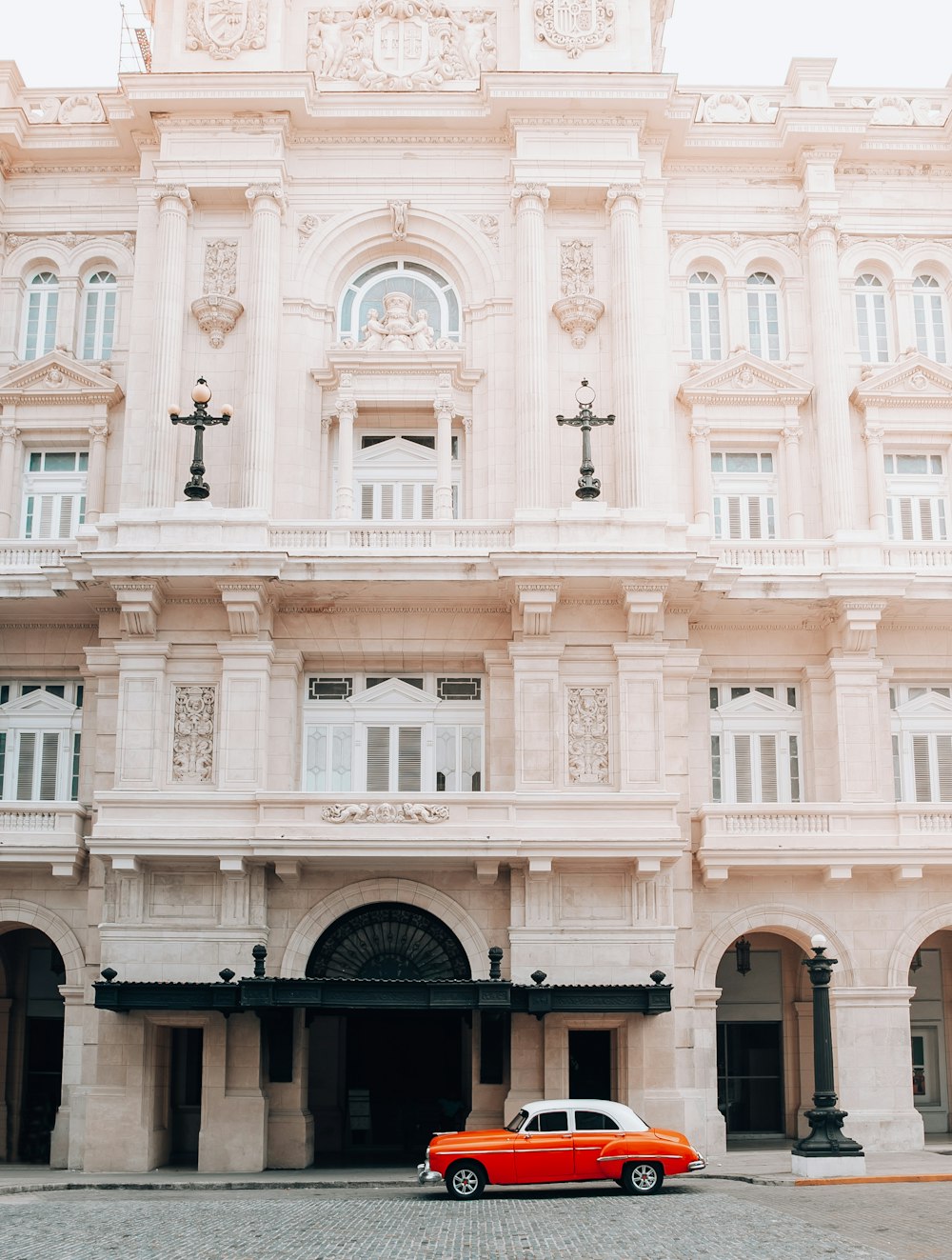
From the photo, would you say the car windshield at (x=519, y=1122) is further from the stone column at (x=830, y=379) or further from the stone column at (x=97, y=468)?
the stone column at (x=97, y=468)

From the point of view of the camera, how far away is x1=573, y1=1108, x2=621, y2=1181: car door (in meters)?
23.6

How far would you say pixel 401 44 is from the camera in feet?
122

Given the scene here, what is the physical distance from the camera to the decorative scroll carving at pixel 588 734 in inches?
1233

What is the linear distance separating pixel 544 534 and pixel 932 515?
9.75 meters

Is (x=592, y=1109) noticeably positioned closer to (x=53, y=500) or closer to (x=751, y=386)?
(x=751, y=386)

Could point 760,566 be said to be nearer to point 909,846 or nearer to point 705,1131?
point 909,846

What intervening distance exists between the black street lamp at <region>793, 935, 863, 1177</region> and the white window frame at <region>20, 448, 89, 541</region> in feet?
64.1

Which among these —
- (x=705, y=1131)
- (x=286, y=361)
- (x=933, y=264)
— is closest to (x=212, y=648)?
(x=286, y=361)

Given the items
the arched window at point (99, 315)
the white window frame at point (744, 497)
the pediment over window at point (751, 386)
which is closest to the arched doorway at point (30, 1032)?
the arched window at point (99, 315)

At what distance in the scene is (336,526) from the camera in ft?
106

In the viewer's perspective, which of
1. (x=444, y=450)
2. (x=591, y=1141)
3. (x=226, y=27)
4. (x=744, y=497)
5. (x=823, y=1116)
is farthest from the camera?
(x=226, y=27)

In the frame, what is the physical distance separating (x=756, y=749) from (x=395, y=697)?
8168mm

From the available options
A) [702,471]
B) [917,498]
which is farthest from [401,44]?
[917,498]

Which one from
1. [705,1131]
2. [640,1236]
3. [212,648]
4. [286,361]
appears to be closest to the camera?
[640,1236]
